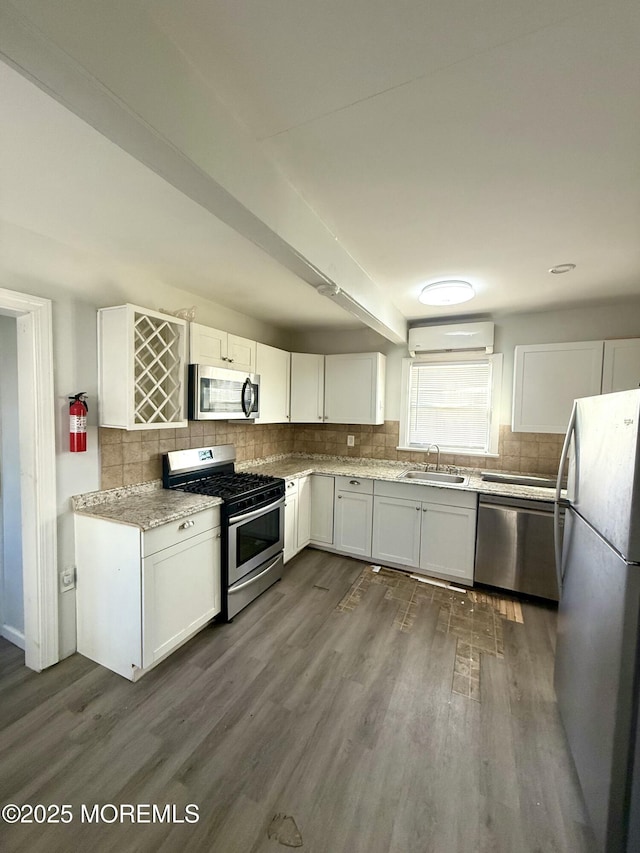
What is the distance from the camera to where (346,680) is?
77.1 inches

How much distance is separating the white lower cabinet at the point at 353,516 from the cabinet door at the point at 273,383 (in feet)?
3.13

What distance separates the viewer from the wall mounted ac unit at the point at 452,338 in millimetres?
3311

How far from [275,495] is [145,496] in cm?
98

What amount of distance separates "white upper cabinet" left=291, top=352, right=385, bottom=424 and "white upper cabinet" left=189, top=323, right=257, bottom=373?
2.50 ft

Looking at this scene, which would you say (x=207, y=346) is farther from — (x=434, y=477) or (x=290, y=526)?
(x=434, y=477)

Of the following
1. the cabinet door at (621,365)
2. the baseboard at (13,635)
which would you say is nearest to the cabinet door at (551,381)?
the cabinet door at (621,365)

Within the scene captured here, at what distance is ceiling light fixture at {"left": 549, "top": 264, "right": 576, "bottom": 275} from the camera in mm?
2201

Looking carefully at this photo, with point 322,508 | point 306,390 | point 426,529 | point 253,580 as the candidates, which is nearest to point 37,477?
point 253,580

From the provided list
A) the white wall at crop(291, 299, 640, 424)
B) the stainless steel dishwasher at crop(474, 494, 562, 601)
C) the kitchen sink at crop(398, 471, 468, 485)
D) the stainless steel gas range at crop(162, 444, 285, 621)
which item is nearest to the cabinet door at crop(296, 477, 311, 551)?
the stainless steel gas range at crop(162, 444, 285, 621)

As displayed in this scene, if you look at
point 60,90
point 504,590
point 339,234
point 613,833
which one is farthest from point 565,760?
point 60,90

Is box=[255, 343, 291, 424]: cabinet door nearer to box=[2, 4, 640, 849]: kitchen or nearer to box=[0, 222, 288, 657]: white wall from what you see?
box=[2, 4, 640, 849]: kitchen

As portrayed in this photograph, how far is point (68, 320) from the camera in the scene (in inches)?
79.7

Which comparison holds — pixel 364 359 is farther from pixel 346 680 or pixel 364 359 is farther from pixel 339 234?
pixel 346 680

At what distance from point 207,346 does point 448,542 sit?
8.71 ft
